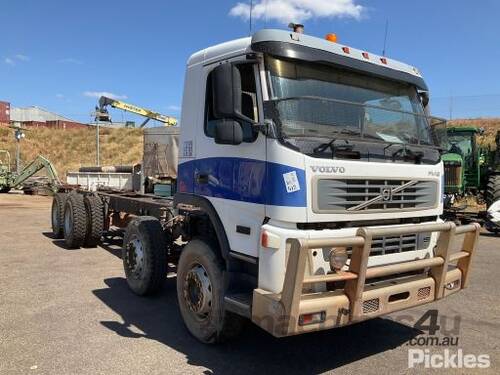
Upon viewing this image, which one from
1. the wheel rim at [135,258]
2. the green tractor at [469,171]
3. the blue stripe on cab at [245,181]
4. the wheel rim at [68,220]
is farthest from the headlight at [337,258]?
the green tractor at [469,171]

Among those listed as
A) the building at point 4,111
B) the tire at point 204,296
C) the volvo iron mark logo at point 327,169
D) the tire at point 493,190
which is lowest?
the tire at point 204,296

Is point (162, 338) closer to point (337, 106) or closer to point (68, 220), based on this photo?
point (337, 106)

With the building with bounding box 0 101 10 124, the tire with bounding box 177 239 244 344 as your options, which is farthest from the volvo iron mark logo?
the building with bounding box 0 101 10 124

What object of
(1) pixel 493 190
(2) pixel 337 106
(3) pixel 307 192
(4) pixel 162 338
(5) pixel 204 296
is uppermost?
(2) pixel 337 106

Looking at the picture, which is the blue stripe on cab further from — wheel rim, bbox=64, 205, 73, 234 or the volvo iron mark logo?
wheel rim, bbox=64, 205, 73, 234

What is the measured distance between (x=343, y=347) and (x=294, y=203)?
1.83 m

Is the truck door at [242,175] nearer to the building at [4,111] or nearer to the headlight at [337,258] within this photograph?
the headlight at [337,258]

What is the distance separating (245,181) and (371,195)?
3.57 feet

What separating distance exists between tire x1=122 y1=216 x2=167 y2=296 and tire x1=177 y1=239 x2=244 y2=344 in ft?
3.81

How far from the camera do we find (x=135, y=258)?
646cm

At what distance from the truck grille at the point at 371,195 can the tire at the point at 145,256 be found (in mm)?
2910

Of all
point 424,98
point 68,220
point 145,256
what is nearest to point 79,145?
point 68,220

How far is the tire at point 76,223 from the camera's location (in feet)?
31.9

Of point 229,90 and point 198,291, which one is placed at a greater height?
point 229,90
